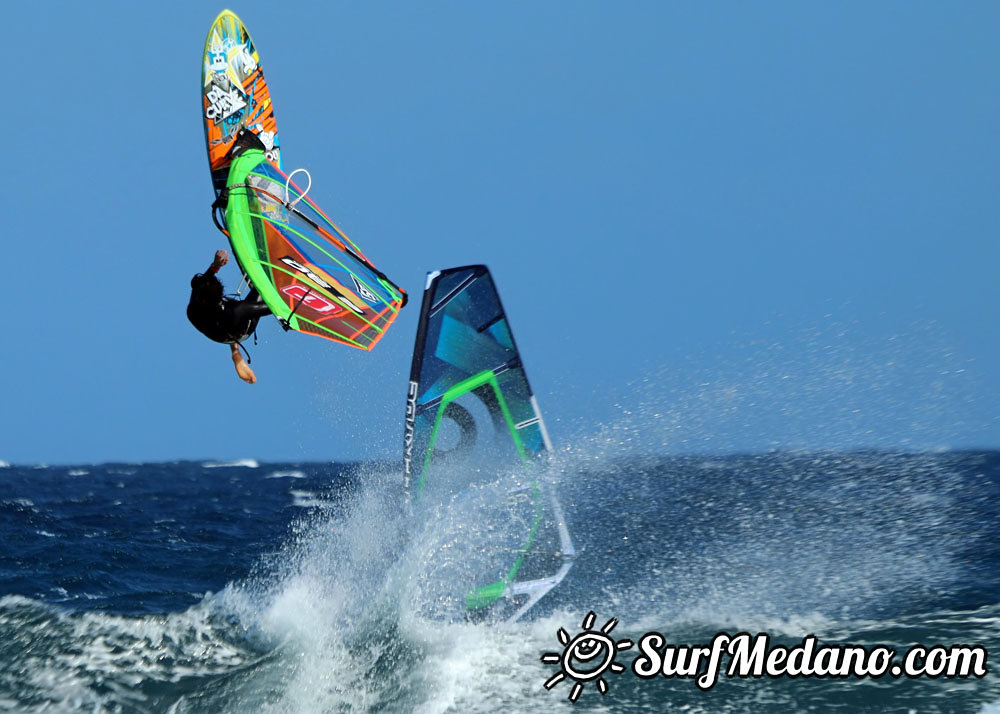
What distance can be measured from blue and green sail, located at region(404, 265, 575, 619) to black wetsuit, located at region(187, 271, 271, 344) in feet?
3.69

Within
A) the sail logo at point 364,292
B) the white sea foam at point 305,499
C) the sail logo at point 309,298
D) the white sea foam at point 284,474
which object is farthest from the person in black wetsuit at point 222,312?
the white sea foam at point 284,474

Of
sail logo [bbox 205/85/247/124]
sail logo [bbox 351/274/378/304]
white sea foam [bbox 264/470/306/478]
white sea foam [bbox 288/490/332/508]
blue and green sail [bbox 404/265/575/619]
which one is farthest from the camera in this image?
white sea foam [bbox 264/470/306/478]

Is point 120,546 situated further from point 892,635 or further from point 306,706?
point 892,635

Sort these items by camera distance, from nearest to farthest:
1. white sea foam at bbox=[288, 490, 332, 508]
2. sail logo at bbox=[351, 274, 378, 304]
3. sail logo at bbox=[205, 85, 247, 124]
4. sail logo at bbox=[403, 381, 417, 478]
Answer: sail logo at bbox=[403, 381, 417, 478] < sail logo at bbox=[351, 274, 378, 304] < sail logo at bbox=[205, 85, 247, 124] < white sea foam at bbox=[288, 490, 332, 508]

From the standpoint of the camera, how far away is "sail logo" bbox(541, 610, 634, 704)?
5.98m

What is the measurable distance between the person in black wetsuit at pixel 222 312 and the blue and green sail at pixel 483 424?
3.67 feet

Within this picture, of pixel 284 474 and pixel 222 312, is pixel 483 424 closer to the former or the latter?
pixel 222 312

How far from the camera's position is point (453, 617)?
22.9 feet

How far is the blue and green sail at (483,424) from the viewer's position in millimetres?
6367

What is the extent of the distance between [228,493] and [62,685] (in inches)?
654

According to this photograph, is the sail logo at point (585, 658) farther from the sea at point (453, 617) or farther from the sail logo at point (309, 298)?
the sail logo at point (309, 298)

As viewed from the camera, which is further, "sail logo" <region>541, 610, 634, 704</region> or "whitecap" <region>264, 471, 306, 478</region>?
"whitecap" <region>264, 471, 306, 478</region>

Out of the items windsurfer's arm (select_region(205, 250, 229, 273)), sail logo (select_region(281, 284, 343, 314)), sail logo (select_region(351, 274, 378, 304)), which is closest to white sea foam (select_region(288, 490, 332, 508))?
sail logo (select_region(351, 274, 378, 304))

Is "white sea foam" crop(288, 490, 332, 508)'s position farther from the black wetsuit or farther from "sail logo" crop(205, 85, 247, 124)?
the black wetsuit
